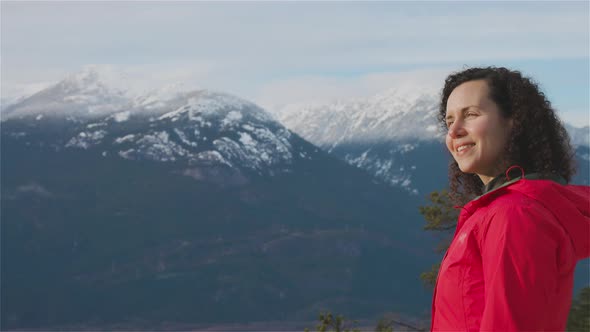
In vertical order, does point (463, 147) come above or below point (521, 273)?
above

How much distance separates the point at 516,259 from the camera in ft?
11.0

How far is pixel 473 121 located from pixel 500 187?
1.14 ft

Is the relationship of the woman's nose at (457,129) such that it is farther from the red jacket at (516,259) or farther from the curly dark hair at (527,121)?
the red jacket at (516,259)

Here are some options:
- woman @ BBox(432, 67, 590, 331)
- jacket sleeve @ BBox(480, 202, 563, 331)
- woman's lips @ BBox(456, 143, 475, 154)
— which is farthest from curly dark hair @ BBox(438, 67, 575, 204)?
jacket sleeve @ BBox(480, 202, 563, 331)

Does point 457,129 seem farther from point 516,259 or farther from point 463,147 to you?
point 516,259

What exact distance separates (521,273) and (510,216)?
0.20 meters

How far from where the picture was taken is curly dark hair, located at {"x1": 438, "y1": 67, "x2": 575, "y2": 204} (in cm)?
388

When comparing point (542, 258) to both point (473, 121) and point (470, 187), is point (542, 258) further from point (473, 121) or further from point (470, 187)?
point (470, 187)

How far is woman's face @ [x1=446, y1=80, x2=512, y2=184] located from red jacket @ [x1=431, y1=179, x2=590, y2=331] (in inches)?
8.7

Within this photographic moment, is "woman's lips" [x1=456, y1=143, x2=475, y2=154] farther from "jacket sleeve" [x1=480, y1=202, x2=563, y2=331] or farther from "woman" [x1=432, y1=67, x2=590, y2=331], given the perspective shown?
"jacket sleeve" [x1=480, y1=202, x2=563, y2=331]

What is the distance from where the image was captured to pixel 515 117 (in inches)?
153

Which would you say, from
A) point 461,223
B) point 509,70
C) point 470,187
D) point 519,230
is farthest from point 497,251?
point 470,187

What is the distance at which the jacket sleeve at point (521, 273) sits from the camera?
11.0 ft

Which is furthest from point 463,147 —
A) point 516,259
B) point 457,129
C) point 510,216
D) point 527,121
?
point 516,259
